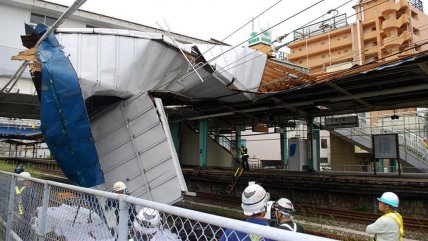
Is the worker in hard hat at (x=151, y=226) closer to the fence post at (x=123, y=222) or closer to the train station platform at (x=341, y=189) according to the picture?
the fence post at (x=123, y=222)

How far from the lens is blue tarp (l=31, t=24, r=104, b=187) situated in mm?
8656

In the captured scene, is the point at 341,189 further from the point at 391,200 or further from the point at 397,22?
the point at 397,22

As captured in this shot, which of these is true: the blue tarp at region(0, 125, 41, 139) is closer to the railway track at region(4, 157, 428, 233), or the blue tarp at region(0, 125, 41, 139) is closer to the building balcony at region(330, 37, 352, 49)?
the railway track at region(4, 157, 428, 233)

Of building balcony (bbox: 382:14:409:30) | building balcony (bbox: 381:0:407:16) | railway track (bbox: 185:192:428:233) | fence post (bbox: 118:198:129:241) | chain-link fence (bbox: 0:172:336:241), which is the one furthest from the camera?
building balcony (bbox: 381:0:407:16)

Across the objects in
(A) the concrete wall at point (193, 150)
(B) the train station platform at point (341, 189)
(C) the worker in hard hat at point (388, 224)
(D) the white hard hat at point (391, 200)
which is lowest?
(B) the train station platform at point (341, 189)

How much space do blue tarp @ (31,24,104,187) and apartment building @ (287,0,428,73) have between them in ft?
104

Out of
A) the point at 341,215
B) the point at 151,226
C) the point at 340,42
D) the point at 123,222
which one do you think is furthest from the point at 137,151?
the point at 340,42

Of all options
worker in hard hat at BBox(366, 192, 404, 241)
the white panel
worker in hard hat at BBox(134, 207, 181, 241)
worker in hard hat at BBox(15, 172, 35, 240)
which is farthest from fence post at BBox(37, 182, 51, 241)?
the white panel

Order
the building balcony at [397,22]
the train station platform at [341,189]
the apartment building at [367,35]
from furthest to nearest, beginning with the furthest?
the building balcony at [397,22] < the apartment building at [367,35] < the train station platform at [341,189]

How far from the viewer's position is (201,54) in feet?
34.9

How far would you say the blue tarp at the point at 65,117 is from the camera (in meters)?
8.66

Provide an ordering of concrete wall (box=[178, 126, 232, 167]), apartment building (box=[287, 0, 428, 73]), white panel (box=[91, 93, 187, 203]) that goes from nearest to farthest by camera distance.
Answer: white panel (box=[91, 93, 187, 203])
concrete wall (box=[178, 126, 232, 167])
apartment building (box=[287, 0, 428, 73])

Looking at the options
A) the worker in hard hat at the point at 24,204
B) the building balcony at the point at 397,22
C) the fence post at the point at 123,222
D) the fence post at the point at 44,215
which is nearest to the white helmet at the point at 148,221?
the fence post at the point at 123,222

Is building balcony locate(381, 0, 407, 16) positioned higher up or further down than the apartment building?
higher up
